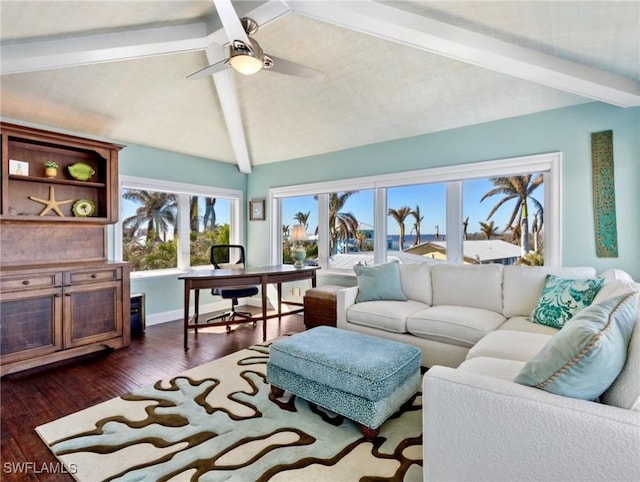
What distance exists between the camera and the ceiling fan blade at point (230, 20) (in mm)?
1752

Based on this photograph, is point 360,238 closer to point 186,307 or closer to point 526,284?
point 526,284

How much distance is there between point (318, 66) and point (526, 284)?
283cm

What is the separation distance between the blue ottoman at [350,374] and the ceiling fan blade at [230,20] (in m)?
2.05

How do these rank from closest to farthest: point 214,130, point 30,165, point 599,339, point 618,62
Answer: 1. point 599,339
2. point 618,62
3. point 30,165
4. point 214,130

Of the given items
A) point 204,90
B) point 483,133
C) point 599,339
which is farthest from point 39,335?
point 483,133

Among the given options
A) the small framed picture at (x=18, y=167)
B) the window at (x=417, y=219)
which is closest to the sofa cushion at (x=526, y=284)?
the window at (x=417, y=219)

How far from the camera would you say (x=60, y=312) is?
9.78 feet

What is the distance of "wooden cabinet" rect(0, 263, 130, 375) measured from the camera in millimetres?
2717

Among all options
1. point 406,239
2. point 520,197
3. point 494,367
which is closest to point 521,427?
point 494,367

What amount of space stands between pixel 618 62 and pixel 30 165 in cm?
530

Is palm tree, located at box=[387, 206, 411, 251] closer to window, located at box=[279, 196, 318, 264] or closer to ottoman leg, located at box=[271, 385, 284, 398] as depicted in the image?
window, located at box=[279, 196, 318, 264]

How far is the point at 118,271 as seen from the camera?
342 cm

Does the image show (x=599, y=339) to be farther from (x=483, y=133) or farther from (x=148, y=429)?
(x=483, y=133)

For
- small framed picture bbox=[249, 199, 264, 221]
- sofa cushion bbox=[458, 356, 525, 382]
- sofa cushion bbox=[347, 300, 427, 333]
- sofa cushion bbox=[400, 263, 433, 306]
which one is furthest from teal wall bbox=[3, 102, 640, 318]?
sofa cushion bbox=[458, 356, 525, 382]
